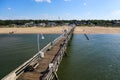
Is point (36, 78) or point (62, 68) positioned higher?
point (36, 78)

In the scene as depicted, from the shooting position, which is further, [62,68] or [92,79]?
[62,68]

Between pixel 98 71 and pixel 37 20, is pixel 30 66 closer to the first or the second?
pixel 98 71

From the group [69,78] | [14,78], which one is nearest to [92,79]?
[69,78]

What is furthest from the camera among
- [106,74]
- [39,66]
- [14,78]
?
[106,74]

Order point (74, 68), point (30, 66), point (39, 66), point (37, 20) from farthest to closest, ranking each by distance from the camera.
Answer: point (37, 20) → point (74, 68) → point (39, 66) → point (30, 66)

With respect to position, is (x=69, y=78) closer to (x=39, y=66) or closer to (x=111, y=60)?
(x=39, y=66)

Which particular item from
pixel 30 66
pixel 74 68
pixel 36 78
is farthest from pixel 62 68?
pixel 36 78

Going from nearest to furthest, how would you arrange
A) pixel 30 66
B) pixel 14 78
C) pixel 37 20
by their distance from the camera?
1. pixel 14 78
2. pixel 30 66
3. pixel 37 20

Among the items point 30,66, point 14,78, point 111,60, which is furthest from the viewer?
point 111,60

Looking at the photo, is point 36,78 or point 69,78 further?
point 69,78
